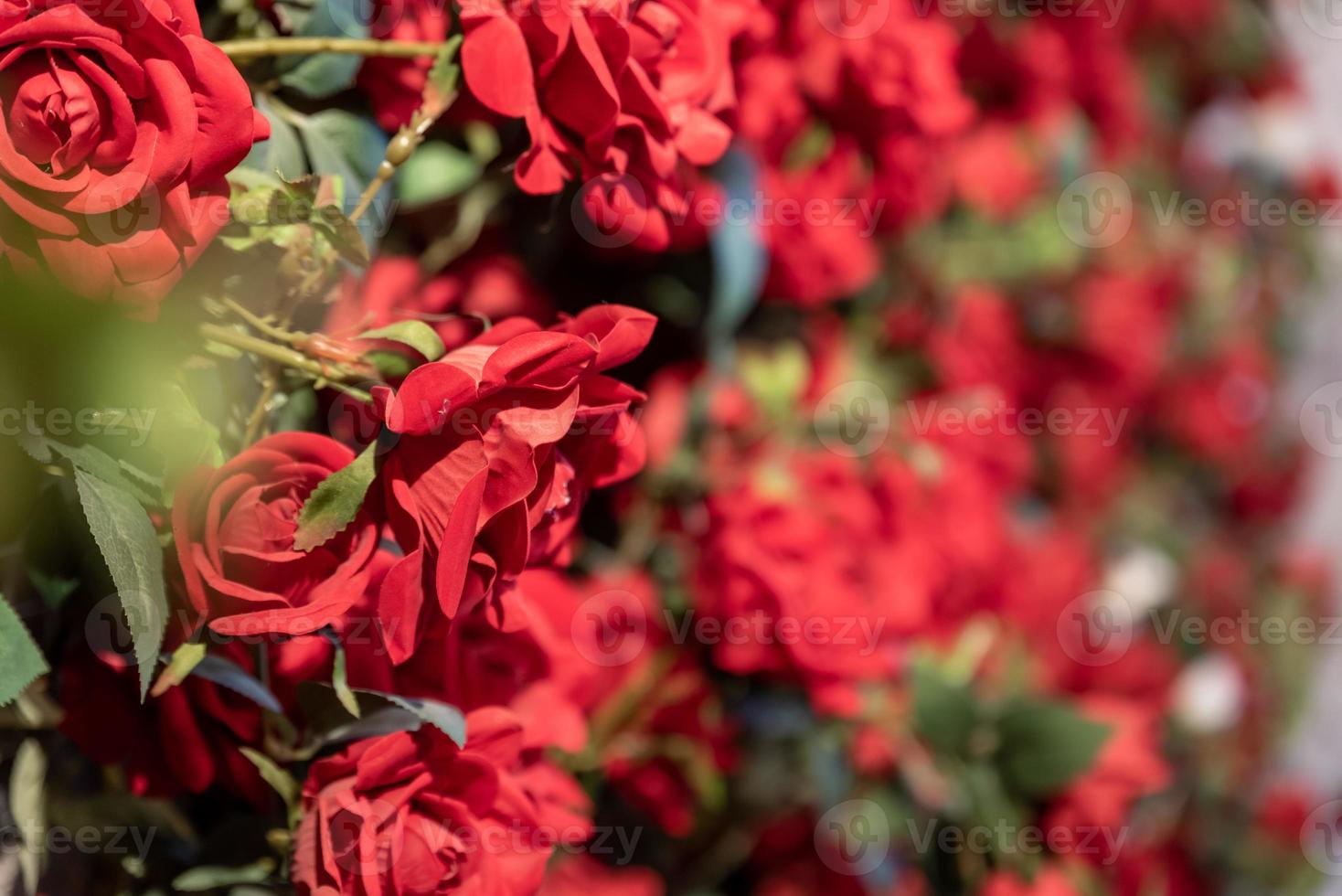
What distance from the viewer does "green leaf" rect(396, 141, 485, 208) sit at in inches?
18.2

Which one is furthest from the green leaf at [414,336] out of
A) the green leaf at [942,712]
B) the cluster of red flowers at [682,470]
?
the green leaf at [942,712]

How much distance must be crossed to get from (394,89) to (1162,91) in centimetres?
127

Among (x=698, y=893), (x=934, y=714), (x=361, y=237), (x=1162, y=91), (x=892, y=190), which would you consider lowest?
(x=698, y=893)

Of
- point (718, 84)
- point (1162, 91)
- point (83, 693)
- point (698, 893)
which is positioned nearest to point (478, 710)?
point (83, 693)

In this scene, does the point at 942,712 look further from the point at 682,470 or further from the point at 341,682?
the point at 341,682

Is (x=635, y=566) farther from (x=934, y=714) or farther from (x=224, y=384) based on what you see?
(x=224, y=384)

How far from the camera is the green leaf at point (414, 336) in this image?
0.33 m

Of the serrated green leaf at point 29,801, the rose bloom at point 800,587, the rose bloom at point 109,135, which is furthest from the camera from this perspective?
the rose bloom at point 800,587

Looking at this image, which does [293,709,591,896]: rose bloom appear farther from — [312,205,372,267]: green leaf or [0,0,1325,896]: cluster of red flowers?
[312,205,372,267]: green leaf

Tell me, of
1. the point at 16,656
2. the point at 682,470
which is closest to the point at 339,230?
the point at 16,656

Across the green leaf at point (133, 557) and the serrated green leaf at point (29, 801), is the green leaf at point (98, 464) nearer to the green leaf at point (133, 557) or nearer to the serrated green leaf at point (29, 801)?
the green leaf at point (133, 557)

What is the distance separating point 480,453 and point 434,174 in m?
0.20

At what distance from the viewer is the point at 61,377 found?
0.32 metres

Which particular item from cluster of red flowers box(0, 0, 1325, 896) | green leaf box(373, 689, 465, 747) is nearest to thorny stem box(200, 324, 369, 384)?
cluster of red flowers box(0, 0, 1325, 896)
